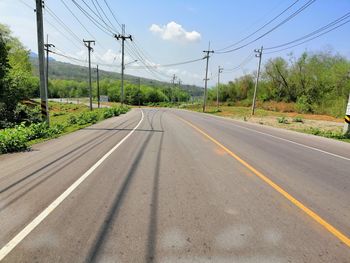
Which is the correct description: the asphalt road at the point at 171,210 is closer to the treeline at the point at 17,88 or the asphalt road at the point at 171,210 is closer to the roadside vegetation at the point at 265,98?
the roadside vegetation at the point at 265,98

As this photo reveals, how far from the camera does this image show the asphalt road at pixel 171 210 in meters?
3.38

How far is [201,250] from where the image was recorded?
134 inches

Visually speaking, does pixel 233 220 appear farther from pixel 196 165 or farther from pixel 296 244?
pixel 196 165

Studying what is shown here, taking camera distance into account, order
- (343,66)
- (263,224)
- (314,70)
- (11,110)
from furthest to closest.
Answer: (314,70)
(343,66)
(11,110)
(263,224)

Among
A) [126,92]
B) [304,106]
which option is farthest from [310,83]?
[126,92]

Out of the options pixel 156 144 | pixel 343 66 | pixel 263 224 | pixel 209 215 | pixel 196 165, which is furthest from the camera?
pixel 343 66

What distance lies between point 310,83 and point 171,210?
213ft

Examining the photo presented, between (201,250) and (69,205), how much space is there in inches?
95.6

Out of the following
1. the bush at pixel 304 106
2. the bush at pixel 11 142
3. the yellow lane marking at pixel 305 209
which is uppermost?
the bush at pixel 304 106

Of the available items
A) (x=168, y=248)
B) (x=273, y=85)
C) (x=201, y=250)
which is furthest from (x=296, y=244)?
(x=273, y=85)

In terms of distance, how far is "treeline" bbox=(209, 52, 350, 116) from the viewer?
47.8m

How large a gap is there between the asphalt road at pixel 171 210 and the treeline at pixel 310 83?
39.3 meters

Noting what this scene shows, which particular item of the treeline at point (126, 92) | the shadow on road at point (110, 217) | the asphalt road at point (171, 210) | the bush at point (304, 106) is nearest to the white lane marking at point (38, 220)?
the asphalt road at point (171, 210)

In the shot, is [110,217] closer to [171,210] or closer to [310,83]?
[171,210]
